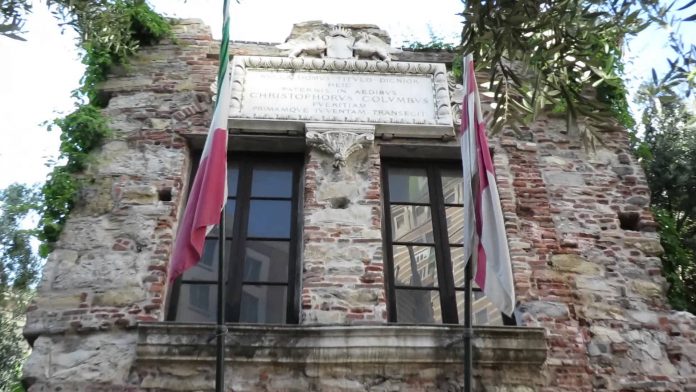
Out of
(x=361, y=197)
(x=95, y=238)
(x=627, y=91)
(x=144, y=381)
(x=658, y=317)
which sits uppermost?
(x=627, y=91)

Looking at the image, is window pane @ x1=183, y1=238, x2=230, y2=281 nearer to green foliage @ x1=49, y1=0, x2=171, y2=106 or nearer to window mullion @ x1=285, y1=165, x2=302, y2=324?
window mullion @ x1=285, y1=165, x2=302, y2=324

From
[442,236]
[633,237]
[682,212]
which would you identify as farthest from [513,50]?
[682,212]

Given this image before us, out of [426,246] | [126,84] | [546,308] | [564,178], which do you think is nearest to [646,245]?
[564,178]

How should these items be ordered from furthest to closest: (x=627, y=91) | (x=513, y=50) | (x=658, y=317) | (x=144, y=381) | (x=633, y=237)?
1. (x=627, y=91)
2. (x=633, y=237)
3. (x=658, y=317)
4. (x=144, y=381)
5. (x=513, y=50)

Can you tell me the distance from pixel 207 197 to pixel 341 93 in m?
2.61

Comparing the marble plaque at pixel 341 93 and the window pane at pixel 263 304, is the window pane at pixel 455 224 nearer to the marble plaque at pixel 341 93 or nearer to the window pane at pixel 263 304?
the marble plaque at pixel 341 93

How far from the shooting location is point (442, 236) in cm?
629

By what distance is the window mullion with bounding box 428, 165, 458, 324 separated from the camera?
586 cm

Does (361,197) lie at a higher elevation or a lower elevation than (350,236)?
higher

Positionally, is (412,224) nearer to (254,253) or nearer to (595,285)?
(254,253)

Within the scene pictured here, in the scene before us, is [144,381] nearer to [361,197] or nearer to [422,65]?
[361,197]

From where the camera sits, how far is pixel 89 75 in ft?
23.3

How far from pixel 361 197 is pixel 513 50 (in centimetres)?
221

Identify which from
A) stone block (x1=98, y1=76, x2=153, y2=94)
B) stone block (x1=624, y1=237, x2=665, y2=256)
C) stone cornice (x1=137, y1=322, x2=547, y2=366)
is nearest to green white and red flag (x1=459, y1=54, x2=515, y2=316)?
stone cornice (x1=137, y1=322, x2=547, y2=366)
